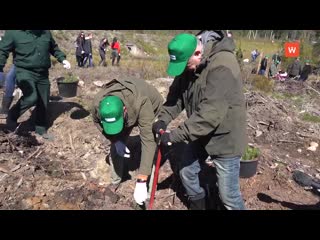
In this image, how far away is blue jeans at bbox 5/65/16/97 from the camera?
5.29m

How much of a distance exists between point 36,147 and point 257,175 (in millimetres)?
3277

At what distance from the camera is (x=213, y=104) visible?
108 inches

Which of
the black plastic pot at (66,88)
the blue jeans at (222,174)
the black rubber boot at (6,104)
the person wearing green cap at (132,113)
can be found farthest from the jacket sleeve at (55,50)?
the blue jeans at (222,174)

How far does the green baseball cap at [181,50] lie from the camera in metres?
2.79

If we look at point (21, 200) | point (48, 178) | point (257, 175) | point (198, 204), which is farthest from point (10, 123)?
point (257, 175)

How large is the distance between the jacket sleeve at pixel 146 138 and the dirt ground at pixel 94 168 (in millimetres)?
778

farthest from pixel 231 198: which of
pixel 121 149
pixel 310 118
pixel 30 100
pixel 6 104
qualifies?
pixel 310 118

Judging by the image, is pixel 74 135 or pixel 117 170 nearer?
pixel 117 170

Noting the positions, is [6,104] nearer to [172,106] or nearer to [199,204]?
[172,106]

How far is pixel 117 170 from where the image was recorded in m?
4.43

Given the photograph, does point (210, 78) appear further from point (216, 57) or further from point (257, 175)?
point (257, 175)

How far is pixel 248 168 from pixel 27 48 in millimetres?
3577

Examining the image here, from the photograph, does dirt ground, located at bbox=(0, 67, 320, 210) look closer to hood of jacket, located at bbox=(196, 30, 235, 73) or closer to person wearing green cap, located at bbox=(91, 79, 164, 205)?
person wearing green cap, located at bbox=(91, 79, 164, 205)

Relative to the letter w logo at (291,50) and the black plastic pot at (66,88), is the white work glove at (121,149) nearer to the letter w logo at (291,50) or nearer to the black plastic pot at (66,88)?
the black plastic pot at (66,88)
